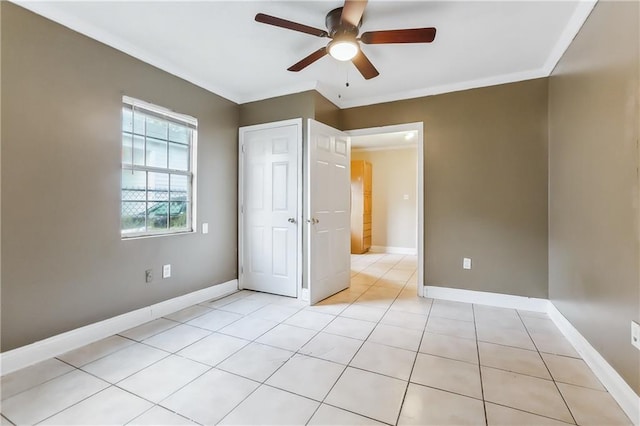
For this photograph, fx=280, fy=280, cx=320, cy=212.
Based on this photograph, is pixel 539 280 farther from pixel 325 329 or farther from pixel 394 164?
pixel 394 164

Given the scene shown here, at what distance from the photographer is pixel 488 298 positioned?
3.15 m

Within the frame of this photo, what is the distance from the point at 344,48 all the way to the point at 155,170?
208 cm

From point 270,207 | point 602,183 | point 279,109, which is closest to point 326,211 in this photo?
point 270,207

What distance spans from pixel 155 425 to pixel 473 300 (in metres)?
3.15

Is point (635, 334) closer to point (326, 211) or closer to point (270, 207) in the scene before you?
point (326, 211)

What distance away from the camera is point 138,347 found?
2.16 m

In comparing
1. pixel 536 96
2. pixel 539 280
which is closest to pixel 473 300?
pixel 539 280

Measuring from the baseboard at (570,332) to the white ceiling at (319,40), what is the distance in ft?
7.71

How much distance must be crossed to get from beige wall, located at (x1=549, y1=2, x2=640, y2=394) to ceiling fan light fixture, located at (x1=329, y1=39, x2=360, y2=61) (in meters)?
1.53

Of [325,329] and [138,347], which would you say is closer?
[138,347]

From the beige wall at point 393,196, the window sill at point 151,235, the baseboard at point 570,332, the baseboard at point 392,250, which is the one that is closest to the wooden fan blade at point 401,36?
the baseboard at point 570,332

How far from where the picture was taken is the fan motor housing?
195cm

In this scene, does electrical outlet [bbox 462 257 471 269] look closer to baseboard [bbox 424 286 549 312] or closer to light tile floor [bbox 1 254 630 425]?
baseboard [bbox 424 286 549 312]

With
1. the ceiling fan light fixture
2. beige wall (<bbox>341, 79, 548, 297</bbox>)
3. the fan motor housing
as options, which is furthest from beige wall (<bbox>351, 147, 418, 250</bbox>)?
the fan motor housing
